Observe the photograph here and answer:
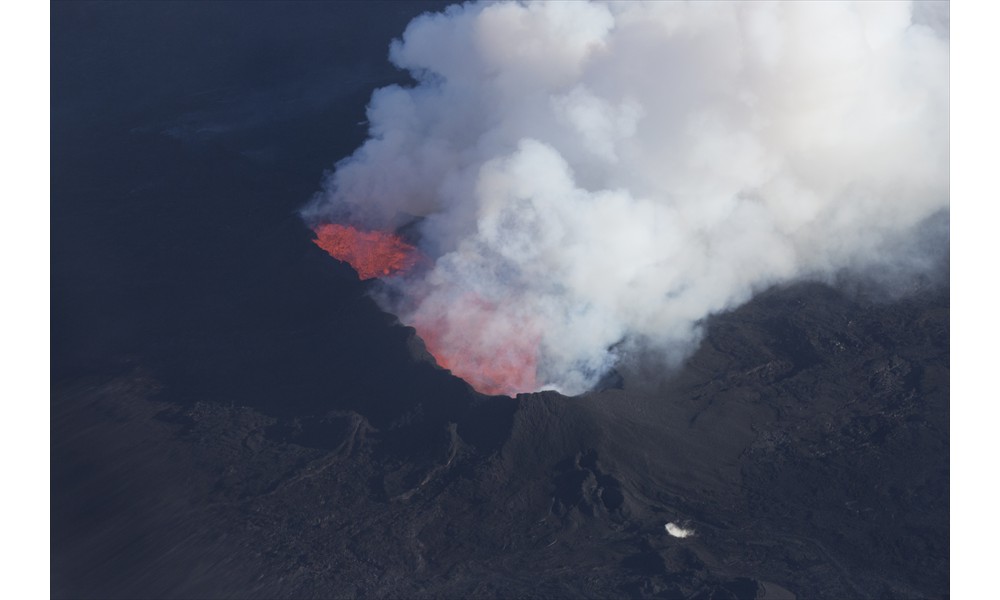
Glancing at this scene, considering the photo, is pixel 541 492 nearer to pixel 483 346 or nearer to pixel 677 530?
pixel 677 530

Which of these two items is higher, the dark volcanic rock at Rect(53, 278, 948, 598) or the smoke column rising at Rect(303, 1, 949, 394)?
the smoke column rising at Rect(303, 1, 949, 394)

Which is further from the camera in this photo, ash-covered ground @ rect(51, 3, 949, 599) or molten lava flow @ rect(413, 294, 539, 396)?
molten lava flow @ rect(413, 294, 539, 396)

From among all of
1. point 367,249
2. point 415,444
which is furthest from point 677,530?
point 367,249

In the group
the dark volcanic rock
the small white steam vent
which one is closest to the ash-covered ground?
the dark volcanic rock

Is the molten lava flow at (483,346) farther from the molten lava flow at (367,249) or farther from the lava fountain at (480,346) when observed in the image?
the molten lava flow at (367,249)

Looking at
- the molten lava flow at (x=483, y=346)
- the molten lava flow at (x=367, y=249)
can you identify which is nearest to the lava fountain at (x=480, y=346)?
the molten lava flow at (x=483, y=346)

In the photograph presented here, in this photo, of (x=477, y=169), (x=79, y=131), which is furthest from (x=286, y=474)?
(x=79, y=131)

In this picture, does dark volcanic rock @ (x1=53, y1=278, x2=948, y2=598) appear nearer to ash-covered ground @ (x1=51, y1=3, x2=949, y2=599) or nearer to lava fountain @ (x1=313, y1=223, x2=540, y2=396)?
ash-covered ground @ (x1=51, y1=3, x2=949, y2=599)
